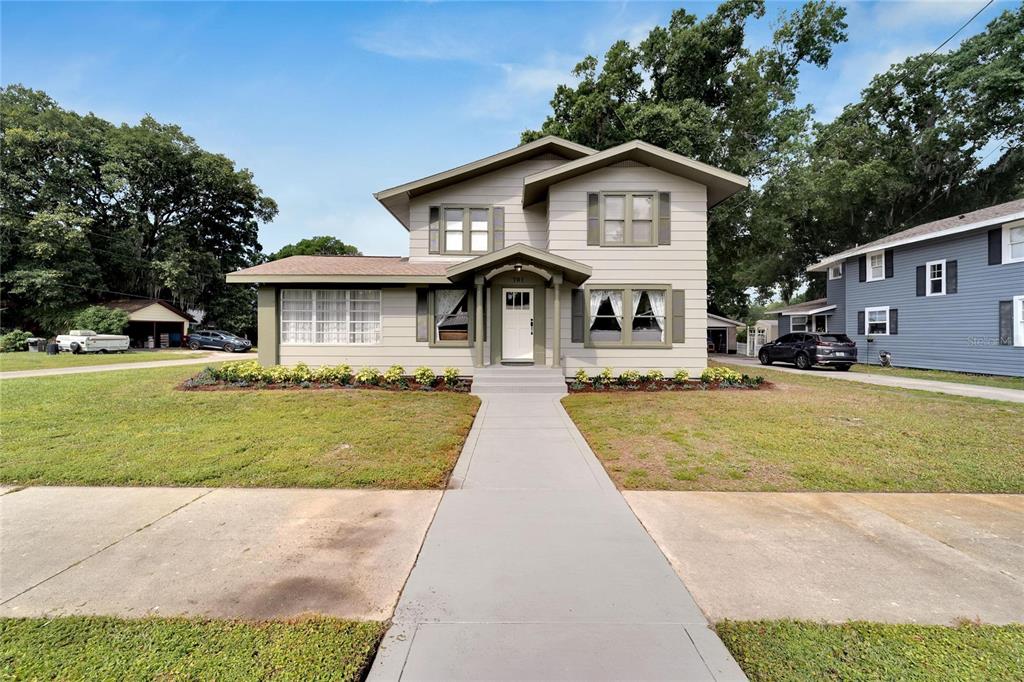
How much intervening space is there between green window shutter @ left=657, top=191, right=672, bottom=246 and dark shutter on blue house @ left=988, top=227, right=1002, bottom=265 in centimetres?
1338

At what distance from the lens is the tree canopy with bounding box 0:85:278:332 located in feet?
95.9

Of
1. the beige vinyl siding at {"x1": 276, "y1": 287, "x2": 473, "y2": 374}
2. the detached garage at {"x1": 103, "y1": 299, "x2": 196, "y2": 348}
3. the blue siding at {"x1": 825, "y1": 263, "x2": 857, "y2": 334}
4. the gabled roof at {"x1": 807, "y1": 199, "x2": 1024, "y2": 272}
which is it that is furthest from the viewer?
the detached garage at {"x1": 103, "y1": 299, "x2": 196, "y2": 348}

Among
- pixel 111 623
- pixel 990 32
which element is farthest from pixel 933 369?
pixel 111 623

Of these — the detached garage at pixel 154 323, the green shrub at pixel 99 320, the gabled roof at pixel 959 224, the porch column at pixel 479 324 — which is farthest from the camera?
the detached garage at pixel 154 323

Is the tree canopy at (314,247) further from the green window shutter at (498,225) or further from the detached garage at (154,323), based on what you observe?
the green window shutter at (498,225)

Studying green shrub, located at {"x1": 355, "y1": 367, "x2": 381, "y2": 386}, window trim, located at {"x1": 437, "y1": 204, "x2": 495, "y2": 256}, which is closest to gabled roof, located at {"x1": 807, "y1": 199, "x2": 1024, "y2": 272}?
window trim, located at {"x1": 437, "y1": 204, "x2": 495, "y2": 256}

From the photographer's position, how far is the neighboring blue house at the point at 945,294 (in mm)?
15562

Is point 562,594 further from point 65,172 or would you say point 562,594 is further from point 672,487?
point 65,172

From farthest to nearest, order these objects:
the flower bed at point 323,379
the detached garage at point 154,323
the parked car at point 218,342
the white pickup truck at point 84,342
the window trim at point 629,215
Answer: the detached garage at point 154,323 → the parked car at point 218,342 → the white pickup truck at point 84,342 → the window trim at point 629,215 → the flower bed at point 323,379

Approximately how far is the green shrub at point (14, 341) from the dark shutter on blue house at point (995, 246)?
48.9m

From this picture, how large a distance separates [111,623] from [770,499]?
5.48 m

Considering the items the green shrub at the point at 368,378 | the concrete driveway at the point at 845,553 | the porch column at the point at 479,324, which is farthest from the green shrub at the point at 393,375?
the concrete driveway at the point at 845,553

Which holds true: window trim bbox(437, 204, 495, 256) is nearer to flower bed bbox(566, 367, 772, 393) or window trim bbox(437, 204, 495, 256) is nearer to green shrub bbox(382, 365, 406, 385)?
green shrub bbox(382, 365, 406, 385)

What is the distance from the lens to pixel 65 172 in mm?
31422
